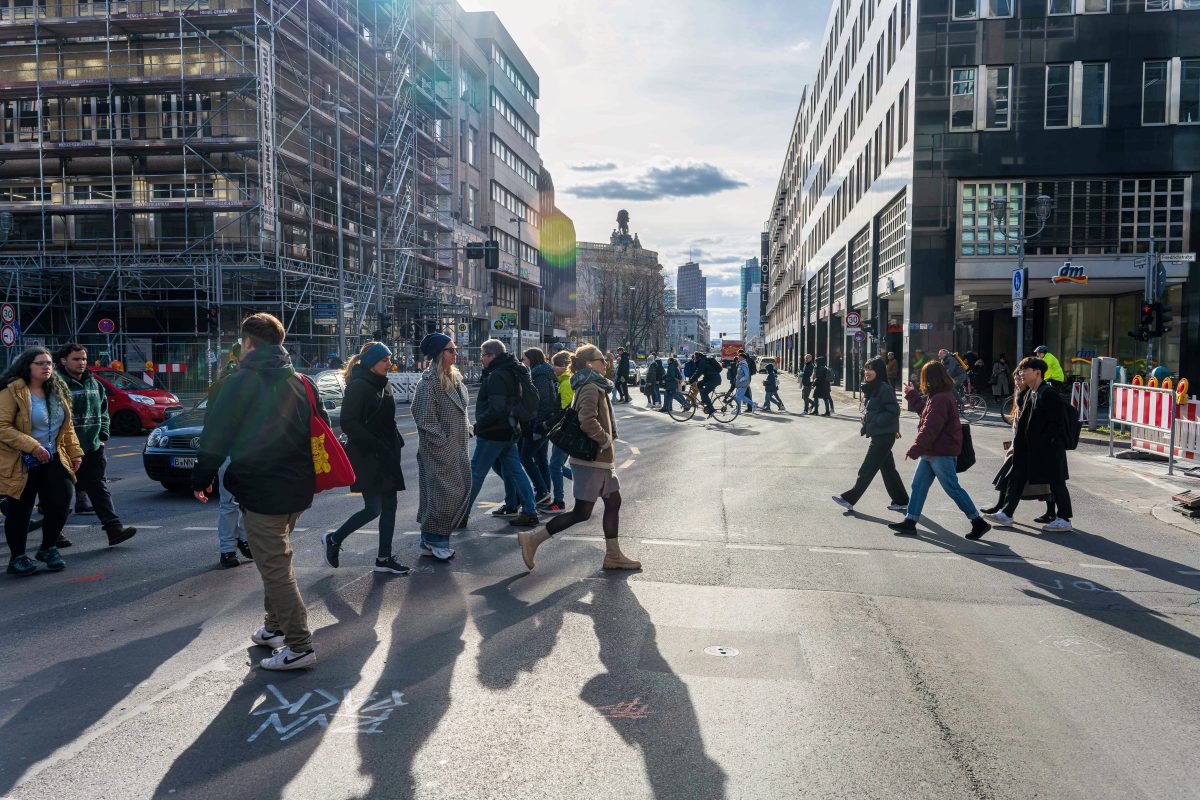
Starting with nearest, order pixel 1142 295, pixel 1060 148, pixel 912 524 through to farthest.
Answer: pixel 912 524 → pixel 1060 148 → pixel 1142 295

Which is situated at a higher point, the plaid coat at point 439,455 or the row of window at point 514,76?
the row of window at point 514,76

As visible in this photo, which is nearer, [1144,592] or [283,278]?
[1144,592]

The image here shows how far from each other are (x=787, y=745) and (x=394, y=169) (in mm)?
44536

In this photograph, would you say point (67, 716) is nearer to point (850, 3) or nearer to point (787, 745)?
point (787, 745)

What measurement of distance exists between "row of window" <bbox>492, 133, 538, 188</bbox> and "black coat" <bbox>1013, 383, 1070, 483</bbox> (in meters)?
60.3

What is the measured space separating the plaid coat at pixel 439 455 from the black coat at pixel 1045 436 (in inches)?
227

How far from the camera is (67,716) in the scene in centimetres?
417

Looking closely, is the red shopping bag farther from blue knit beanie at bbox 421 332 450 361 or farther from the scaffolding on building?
the scaffolding on building

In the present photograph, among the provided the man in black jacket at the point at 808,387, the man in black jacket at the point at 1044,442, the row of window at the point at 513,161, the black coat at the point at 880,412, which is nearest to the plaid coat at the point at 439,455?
the black coat at the point at 880,412

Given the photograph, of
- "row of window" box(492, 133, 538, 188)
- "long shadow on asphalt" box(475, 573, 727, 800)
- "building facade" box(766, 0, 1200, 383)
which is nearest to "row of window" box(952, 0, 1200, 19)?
"building facade" box(766, 0, 1200, 383)

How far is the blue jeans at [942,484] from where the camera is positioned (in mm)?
8484

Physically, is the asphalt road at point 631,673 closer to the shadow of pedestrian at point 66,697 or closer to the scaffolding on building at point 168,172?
the shadow of pedestrian at point 66,697

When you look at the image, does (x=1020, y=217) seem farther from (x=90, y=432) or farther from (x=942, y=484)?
(x=90, y=432)

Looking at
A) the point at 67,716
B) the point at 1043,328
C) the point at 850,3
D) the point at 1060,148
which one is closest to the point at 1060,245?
the point at 1060,148
